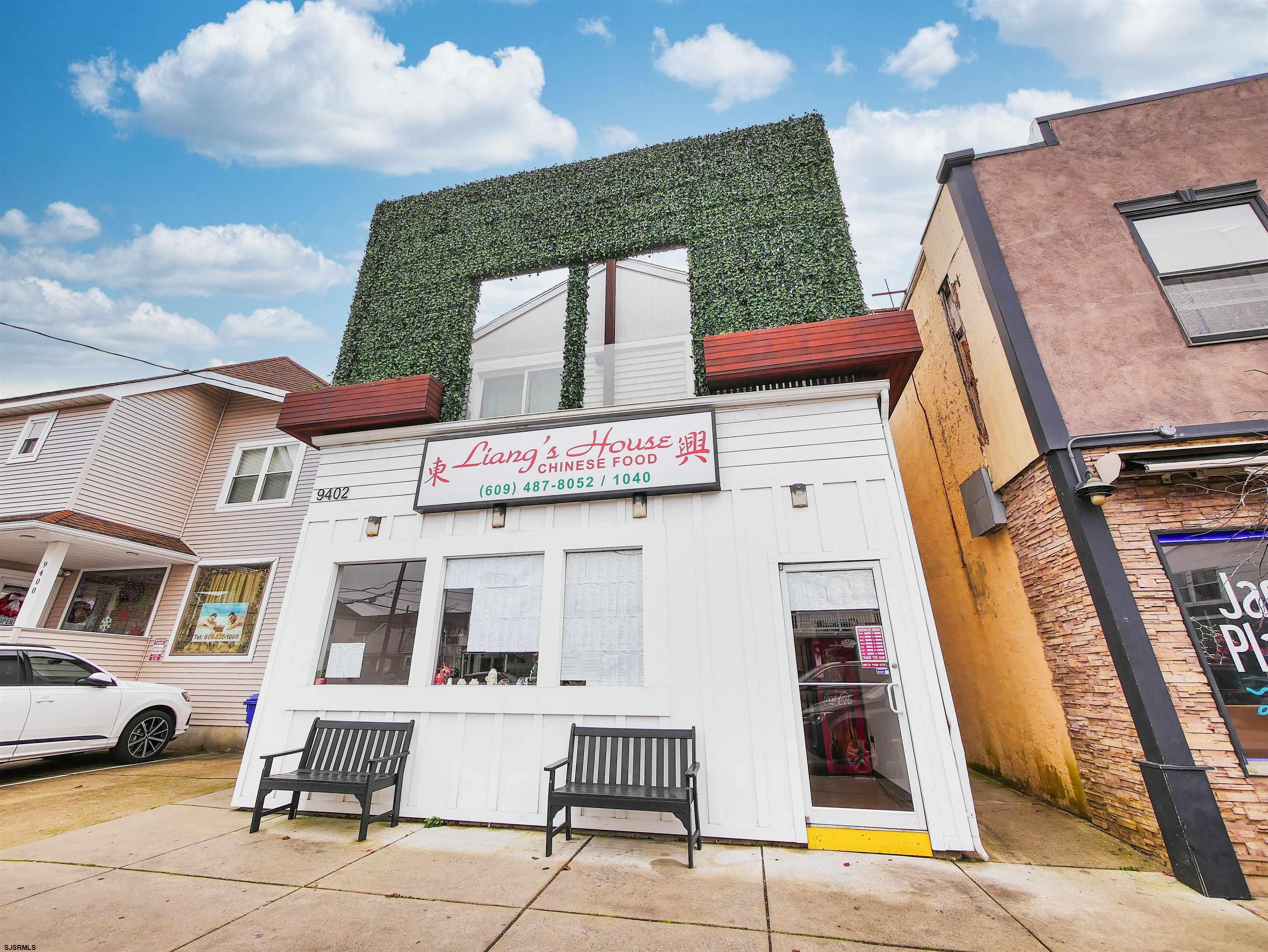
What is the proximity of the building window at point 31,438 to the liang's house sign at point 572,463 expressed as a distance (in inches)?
448

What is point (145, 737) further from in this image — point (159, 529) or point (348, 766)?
point (348, 766)

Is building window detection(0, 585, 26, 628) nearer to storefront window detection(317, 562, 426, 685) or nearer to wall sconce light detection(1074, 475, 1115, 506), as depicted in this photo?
storefront window detection(317, 562, 426, 685)

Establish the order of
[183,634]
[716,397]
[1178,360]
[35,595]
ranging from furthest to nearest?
[183,634], [35,595], [716,397], [1178,360]

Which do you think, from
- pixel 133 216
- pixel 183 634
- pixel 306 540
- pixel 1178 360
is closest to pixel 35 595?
pixel 183 634

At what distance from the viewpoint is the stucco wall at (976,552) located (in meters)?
4.84

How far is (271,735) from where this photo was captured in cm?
511

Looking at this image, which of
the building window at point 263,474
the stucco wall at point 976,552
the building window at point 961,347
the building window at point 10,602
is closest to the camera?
the stucco wall at point 976,552

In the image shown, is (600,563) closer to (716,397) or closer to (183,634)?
(716,397)

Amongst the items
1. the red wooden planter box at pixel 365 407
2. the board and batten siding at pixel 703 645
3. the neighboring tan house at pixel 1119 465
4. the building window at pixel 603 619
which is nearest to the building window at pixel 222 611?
the red wooden planter box at pixel 365 407

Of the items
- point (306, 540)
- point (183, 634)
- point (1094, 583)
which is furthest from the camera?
point (183, 634)

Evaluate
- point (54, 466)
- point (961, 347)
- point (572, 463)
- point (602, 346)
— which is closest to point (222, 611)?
point (54, 466)

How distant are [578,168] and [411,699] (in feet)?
26.3

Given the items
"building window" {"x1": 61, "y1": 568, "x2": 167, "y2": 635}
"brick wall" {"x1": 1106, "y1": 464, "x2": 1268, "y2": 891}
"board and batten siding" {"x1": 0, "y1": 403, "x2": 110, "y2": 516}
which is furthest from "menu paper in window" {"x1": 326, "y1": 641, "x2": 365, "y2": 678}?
"board and batten siding" {"x1": 0, "y1": 403, "x2": 110, "y2": 516}

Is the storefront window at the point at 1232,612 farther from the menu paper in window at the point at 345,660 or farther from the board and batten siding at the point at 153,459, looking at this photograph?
the board and batten siding at the point at 153,459
